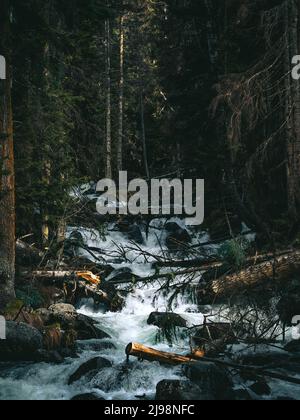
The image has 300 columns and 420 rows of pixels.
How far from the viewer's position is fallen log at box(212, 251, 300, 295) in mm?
10547

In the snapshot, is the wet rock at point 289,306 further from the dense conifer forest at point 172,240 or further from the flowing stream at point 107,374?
the flowing stream at point 107,374

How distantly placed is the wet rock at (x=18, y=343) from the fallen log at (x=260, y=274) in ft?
13.4

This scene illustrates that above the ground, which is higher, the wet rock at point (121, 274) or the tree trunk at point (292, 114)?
the tree trunk at point (292, 114)

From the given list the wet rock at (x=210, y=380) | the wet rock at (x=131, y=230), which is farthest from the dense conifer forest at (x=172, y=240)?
the wet rock at (x=131, y=230)

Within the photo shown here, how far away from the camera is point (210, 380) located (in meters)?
7.94

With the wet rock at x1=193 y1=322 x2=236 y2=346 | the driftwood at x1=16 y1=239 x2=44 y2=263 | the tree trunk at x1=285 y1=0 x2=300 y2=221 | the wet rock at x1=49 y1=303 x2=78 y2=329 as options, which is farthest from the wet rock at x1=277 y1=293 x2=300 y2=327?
the driftwood at x1=16 y1=239 x2=44 y2=263

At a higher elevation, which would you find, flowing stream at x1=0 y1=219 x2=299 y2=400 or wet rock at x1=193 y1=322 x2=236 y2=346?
wet rock at x1=193 y1=322 x2=236 y2=346

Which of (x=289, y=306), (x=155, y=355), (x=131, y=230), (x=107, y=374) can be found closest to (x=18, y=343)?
(x=107, y=374)

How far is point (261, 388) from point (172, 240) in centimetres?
699

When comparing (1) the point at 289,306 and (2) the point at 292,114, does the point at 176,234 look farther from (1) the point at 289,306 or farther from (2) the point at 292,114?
(1) the point at 289,306

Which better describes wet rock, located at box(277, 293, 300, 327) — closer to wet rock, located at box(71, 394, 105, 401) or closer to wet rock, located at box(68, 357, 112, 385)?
wet rock, located at box(68, 357, 112, 385)

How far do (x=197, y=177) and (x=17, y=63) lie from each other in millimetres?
9454

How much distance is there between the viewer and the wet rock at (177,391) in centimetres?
754

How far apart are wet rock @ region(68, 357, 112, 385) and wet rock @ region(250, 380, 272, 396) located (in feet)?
9.00
